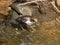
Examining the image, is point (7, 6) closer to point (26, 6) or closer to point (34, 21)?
point (26, 6)

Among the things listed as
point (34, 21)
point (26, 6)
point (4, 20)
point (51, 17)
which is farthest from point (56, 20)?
point (4, 20)

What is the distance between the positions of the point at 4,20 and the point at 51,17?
1134mm

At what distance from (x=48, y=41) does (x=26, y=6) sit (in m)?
1.41

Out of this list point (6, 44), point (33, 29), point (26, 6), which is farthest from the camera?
point (26, 6)

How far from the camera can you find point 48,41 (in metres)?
4.11

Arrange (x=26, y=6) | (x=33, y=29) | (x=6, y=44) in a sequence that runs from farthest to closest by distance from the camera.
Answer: (x=26, y=6), (x=33, y=29), (x=6, y=44)

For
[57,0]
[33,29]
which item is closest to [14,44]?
[33,29]

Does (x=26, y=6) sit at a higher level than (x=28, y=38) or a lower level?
higher

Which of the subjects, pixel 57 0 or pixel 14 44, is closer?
pixel 14 44

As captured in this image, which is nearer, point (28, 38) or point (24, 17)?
point (28, 38)

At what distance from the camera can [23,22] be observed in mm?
4594

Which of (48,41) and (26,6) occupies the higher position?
(26,6)

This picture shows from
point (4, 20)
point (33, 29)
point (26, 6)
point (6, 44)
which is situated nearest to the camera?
point (6, 44)

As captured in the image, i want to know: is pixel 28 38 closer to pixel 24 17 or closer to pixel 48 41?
pixel 48 41
